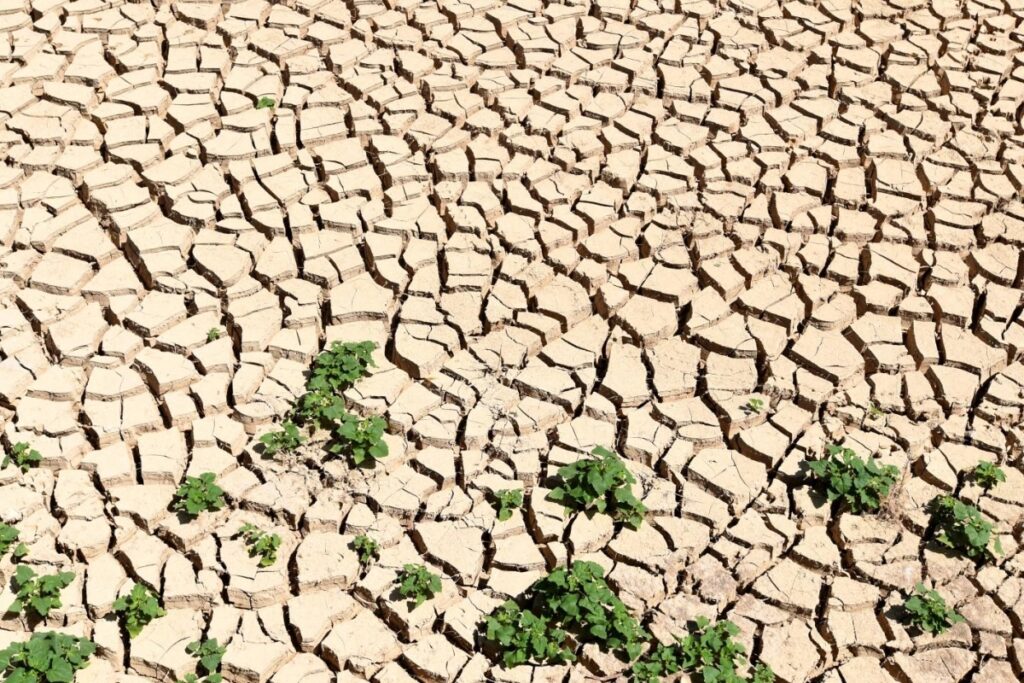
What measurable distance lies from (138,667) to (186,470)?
729mm

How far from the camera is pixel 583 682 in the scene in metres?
3.62

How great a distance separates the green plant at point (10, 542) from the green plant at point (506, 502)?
1525mm

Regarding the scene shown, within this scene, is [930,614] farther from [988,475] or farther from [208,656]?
[208,656]

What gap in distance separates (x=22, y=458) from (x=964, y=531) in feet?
10.5

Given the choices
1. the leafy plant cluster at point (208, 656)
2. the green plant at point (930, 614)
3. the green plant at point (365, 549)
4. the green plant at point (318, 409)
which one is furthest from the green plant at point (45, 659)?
the green plant at point (930, 614)

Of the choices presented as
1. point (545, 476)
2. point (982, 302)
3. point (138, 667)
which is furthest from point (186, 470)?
point (982, 302)

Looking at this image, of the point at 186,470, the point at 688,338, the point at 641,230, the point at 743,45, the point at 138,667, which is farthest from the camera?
the point at 743,45

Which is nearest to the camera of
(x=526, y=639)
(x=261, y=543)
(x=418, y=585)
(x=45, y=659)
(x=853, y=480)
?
(x=45, y=659)

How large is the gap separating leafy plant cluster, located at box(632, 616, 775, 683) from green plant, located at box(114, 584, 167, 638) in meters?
1.49

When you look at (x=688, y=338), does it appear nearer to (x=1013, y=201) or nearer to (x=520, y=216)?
(x=520, y=216)

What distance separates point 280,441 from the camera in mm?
4152

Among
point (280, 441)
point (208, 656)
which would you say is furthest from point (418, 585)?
point (280, 441)

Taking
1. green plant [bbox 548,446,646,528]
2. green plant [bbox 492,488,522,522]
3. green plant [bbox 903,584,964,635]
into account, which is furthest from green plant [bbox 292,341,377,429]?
green plant [bbox 903,584,964,635]

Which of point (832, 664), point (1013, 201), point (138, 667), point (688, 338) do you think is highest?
point (1013, 201)
